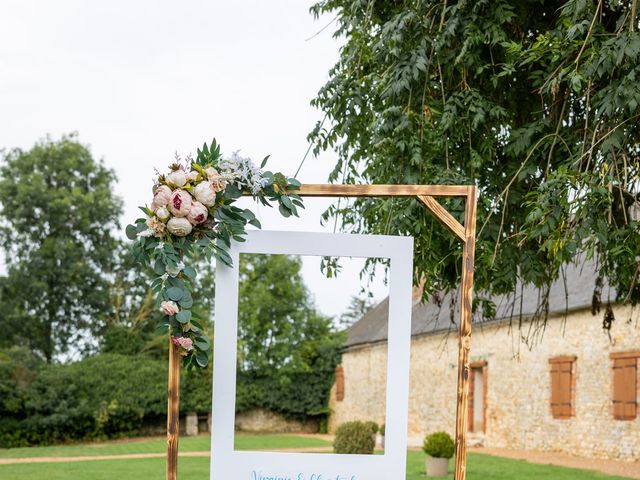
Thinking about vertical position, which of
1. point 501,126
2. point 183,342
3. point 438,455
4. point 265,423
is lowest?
point 265,423

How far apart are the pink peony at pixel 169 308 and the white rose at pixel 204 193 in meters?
0.44

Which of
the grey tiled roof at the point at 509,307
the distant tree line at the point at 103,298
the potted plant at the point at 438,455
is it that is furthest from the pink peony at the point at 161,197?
the distant tree line at the point at 103,298

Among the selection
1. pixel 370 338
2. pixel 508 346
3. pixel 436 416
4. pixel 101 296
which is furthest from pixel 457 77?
pixel 101 296

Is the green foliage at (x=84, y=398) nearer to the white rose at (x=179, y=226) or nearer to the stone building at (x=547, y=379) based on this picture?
the stone building at (x=547, y=379)

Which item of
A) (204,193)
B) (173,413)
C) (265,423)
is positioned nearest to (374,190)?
(204,193)

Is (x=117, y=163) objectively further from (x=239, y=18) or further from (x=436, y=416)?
(x=239, y=18)

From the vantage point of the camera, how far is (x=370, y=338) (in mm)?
26453

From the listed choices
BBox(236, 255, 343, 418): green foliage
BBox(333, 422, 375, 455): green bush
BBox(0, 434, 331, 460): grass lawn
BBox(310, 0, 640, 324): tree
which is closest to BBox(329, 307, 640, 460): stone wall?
BBox(333, 422, 375, 455): green bush

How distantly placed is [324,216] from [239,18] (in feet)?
15.1

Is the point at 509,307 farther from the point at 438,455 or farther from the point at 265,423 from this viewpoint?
the point at 265,423

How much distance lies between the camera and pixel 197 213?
138 inches

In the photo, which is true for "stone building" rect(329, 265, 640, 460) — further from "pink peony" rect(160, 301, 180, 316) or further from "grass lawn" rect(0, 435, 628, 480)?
"pink peony" rect(160, 301, 180, 316)

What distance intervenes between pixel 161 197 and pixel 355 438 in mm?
13170

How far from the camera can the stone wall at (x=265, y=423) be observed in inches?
1074
